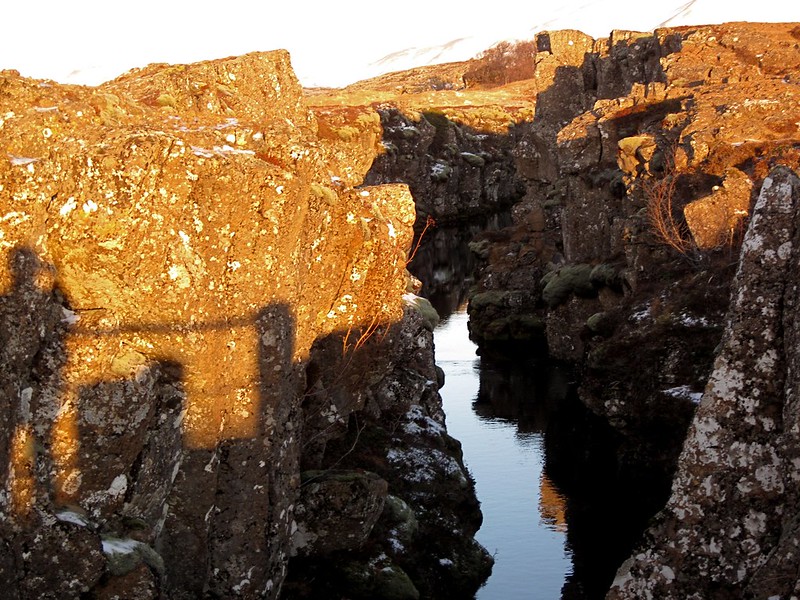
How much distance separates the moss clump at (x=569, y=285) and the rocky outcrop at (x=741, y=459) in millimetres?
36962

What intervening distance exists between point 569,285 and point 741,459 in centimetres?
3975

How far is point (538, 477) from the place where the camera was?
38.8 m

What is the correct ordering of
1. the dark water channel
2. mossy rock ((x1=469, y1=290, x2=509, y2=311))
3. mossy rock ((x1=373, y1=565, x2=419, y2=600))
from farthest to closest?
mossy rock ((x1=469, y1=290, x2=509, y2=311)) < the dark water channel < mossy rock ((x1=373, y1=565, x2=419, y2=600))

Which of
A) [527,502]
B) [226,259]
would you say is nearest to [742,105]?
[527,502]

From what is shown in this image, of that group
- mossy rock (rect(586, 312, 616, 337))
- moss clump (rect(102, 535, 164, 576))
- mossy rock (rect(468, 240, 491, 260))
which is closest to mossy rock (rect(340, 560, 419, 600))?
moss clump (rect(102, 535, 164, 576))

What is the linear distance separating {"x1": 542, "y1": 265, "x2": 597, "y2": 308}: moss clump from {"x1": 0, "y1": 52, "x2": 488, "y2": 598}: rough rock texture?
1179 inches

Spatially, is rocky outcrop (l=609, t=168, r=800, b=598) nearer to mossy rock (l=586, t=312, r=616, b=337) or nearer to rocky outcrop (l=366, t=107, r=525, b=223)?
mossy rock (l=586, t=312, r=616, b=337)

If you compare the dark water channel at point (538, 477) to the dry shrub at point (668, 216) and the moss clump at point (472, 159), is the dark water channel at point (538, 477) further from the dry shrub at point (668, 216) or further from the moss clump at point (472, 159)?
the moss clump at point (472, 159)

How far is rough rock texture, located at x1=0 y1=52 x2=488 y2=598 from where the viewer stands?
16.3 meters

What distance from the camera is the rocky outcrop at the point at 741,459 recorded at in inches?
565

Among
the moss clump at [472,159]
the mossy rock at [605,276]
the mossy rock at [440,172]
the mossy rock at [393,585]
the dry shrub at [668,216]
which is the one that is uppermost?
the dry shrub at [668,216]

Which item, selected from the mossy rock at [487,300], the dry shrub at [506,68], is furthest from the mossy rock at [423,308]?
the dry shrub at [506,68]

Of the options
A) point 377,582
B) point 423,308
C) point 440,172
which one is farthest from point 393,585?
point 440,172

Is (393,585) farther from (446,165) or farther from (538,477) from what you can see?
(446,165)
